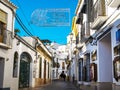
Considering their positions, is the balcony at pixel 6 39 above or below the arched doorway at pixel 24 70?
above

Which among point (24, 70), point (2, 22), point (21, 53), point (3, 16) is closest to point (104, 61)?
point (2, 22)

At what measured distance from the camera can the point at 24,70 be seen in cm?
2342

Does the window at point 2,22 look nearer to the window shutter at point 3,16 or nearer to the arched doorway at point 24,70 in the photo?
the window shutter at point 3,16

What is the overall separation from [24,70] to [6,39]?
21.5ft

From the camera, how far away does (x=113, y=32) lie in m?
10.9

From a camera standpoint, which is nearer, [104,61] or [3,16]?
[104,61]

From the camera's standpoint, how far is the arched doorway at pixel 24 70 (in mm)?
22359

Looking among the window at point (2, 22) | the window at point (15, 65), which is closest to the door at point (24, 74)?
the window at point (15, 65)

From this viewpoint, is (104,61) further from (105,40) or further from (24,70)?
(24,70)

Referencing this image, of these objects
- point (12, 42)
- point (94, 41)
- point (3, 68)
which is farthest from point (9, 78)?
point (94, 41)

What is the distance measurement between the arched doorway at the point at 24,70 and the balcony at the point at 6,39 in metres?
4.82

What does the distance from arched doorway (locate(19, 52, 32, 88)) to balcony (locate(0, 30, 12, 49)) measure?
190 inches

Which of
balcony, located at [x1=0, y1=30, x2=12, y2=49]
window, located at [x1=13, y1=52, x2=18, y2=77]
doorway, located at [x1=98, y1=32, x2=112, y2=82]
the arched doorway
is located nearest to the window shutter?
balcony, located at [x1=0, y1=30, x2=12, y2=49]

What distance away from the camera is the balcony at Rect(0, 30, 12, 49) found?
17.1 metres
